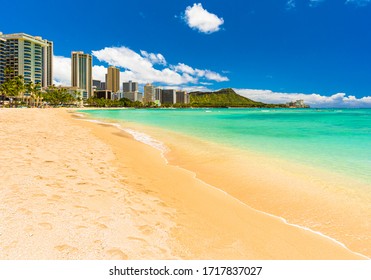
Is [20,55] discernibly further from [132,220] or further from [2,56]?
[132,220]

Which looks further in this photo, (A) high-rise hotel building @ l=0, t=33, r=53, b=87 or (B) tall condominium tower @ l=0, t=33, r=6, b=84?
(B) tall condominium tower @ l=0, t=33, r=6, b=84

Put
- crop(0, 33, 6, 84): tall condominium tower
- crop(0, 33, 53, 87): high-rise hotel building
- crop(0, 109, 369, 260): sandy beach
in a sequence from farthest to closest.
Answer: crop(0, 33, 6, 84): tall condominium tower < crop(0, 33, 53, 87): high-rise hotel building < crop(0, 109, 369, 260): sandy beach

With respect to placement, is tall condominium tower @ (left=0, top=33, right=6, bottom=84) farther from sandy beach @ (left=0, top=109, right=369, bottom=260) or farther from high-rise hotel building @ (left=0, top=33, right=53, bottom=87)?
sandy beach @ (left=0, top=109, right=369, bottom=260)

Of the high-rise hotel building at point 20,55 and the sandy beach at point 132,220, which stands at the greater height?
the high-rise hotel building at point 20,55

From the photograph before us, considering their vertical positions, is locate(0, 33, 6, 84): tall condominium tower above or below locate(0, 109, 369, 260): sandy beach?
above

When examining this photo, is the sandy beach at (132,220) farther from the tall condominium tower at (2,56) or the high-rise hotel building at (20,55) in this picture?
the tall condominium tower at (2,56)

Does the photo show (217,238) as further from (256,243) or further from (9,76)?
(9,76)

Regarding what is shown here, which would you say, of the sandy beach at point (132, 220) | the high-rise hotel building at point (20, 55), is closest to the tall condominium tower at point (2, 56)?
the high-rise hotel building at point (20, 55)

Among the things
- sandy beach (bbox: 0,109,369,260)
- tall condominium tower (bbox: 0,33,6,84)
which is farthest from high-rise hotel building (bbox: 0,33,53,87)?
sandy beach (bbox: 0,109,369,260)
